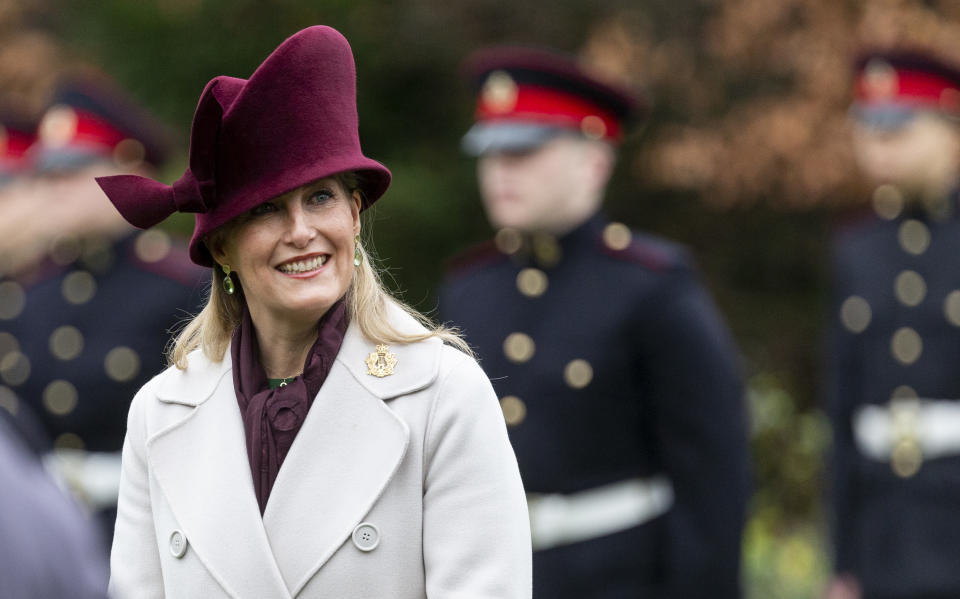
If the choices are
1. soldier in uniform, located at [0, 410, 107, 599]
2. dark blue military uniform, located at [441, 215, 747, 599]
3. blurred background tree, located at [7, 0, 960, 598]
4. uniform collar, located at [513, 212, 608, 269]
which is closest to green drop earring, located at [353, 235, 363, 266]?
soldier in uniform, located at [0, 410, 107, 599]

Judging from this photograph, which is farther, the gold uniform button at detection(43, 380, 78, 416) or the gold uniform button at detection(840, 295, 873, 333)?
the gold uniform button at detection(43, 380, 78, 416)

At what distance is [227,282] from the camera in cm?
339

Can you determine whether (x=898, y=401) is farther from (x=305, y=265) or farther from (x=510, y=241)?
(x=305, y=265)

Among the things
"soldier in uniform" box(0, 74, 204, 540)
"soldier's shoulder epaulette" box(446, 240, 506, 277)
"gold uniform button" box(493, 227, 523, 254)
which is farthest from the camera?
"soldier in uniform" box(0, 74, 204, 540)

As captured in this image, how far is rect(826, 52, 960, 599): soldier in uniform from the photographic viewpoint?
627cm

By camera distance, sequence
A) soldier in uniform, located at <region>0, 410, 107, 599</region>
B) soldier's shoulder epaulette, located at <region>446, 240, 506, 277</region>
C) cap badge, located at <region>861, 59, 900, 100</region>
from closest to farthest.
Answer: soldier in uniform, located at <region>0, 410, 107, 599</region> < soldier's shoulder epaulette, located at <region>446, 240, 506, 277</region> < cap badge, located at <region>861, 59, 900, 100</region>

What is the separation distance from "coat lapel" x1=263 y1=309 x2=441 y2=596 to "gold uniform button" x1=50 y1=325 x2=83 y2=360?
4.14 metres

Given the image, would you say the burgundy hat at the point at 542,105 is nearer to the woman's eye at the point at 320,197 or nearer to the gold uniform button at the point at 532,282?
the gold uniform button at the point at 532,282

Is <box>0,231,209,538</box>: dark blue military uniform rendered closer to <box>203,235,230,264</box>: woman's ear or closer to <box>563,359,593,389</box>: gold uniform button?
<box>563,359,593,389</box>: gold uniform button

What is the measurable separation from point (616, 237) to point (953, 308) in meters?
1.45

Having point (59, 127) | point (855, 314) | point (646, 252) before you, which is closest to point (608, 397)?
point (646, 252)

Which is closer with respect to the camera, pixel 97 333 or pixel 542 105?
pixel 542 105

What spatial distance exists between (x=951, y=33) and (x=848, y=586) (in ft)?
18.1

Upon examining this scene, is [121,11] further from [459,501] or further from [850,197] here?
[459,501]
